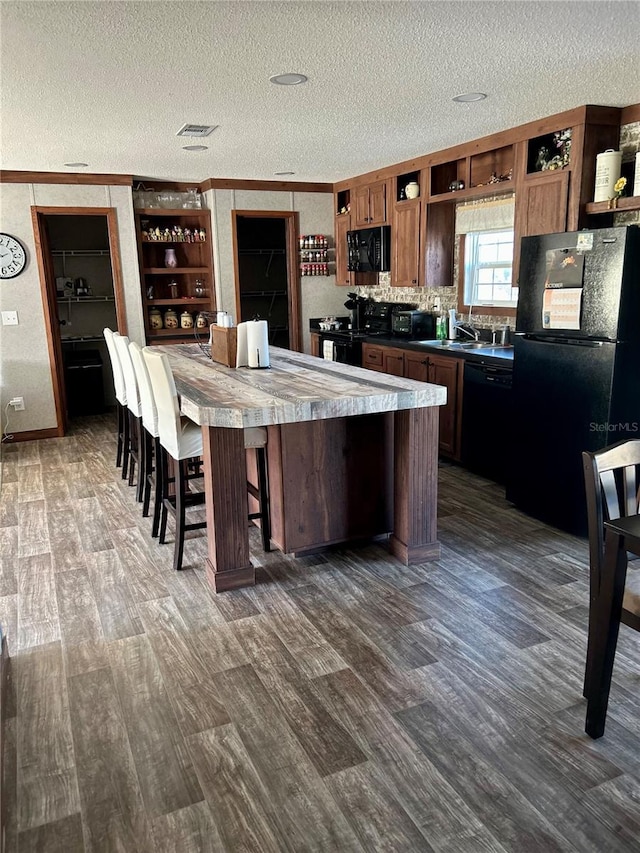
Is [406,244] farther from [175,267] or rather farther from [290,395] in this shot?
[290,395]

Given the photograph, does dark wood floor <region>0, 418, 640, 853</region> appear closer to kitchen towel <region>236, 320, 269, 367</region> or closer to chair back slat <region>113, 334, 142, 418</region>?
chair back slat <region>113, 334, 142, 418</region>

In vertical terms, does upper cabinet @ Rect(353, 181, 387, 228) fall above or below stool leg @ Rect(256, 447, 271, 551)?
above

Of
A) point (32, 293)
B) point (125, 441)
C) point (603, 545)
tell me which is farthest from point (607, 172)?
point (32, 293)

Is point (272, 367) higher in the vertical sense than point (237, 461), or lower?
higher

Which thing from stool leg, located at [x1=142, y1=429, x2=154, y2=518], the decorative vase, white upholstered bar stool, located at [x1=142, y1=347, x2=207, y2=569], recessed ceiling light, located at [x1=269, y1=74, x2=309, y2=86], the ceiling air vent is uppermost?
the ceiling air vent

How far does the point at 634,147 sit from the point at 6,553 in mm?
4468

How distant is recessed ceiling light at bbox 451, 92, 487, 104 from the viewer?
3533mm

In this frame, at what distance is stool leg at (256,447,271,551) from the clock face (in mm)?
3876

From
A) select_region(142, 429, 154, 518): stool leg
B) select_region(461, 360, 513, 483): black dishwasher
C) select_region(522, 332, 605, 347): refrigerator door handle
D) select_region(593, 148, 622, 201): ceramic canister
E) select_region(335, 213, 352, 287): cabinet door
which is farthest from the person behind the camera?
select_region(335, 213, 352, 287): cabinet door

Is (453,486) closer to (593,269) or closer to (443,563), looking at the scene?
(443,563)

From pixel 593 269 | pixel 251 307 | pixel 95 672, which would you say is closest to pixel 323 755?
pixel 95 672

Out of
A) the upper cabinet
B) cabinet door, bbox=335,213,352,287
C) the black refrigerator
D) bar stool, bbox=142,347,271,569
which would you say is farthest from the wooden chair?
cabinet door, bbox=335,213,352,287

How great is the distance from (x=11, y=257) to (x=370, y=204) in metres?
3.47

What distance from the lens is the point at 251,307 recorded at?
7.50m
